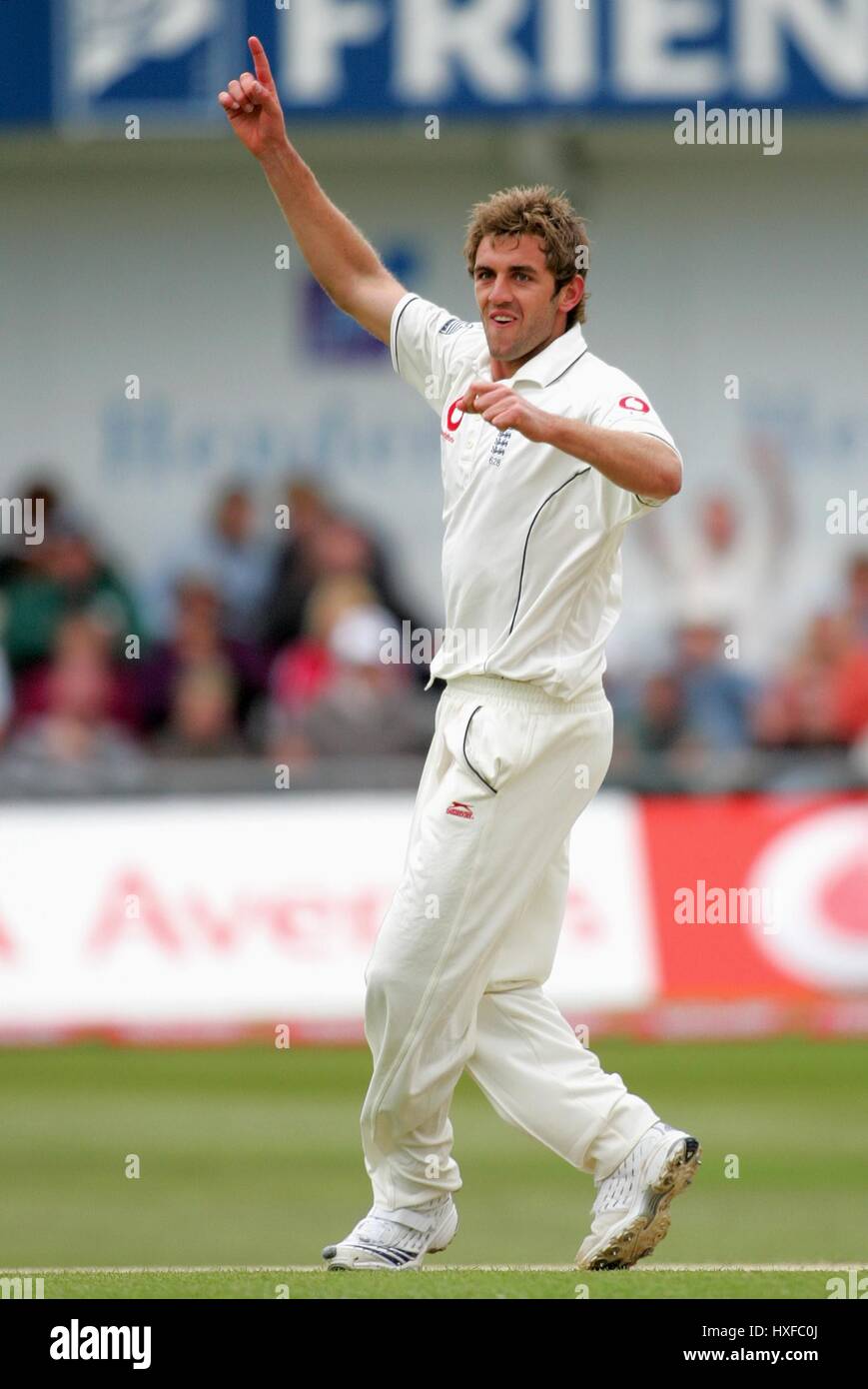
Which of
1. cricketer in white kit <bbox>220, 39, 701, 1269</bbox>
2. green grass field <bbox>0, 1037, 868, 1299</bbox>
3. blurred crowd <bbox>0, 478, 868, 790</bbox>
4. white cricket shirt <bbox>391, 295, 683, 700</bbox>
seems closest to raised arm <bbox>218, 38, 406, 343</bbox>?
cricketer in white kit <bbox>220, 39, 701, 1269</bbox>

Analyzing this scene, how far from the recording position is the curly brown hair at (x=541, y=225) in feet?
20.5

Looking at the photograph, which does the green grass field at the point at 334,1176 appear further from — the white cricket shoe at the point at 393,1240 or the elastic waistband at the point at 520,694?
the elastic waistband at the point at 520,694

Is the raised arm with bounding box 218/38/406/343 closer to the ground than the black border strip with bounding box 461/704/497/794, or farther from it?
farther from it

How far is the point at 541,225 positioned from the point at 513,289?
178 mm

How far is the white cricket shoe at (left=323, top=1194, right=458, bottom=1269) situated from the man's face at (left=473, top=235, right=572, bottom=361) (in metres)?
2.32

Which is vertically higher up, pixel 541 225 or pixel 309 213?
pixel 309 213

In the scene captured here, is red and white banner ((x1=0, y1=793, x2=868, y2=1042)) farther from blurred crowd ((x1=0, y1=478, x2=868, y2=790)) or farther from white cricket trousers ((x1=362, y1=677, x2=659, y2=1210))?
white cricket trousers ((x1=362, y1=677, x2=659, y2=1210))

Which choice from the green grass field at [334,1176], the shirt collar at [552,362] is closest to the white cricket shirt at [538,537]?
the shirt collar at [552,362]

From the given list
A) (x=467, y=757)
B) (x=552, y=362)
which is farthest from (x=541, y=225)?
(x=467, y=757)

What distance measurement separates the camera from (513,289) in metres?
6.28

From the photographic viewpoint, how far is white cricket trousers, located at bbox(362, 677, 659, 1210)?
20.7 ft
